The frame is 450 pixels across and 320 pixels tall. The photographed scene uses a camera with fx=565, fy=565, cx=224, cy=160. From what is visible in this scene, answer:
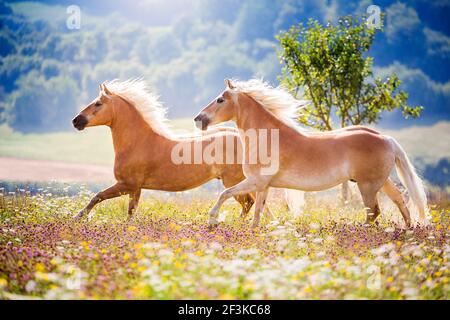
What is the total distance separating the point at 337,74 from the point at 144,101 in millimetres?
6265

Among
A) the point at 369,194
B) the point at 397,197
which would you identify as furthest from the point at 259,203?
the point at 397,197

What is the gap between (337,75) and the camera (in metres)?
14.5

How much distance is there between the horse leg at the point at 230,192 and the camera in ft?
26.6

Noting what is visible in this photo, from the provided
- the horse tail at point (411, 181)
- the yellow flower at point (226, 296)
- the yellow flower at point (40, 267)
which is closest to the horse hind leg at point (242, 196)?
the horse tail at point (411, 181)

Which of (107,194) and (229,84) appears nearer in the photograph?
(229,84)

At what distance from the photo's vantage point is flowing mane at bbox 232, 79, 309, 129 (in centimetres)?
886

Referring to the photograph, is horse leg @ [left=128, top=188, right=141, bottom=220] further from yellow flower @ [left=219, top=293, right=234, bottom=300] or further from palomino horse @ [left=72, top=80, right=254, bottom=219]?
yellow flower @ [left=219, top=293, right=234, bottom=300]

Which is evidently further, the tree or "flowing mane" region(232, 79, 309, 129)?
the tree

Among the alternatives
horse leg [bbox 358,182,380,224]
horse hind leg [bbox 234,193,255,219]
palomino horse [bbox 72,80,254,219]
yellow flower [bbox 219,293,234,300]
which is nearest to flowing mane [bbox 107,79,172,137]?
palomino horse [bbox 72,80,254,219]

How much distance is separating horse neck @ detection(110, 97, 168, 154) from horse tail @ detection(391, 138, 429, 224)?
405 centimetres

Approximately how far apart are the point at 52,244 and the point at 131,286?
2033 mm

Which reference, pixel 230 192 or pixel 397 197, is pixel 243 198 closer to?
pixel 230 192

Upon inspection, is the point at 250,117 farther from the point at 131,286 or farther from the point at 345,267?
the point at 131,286
